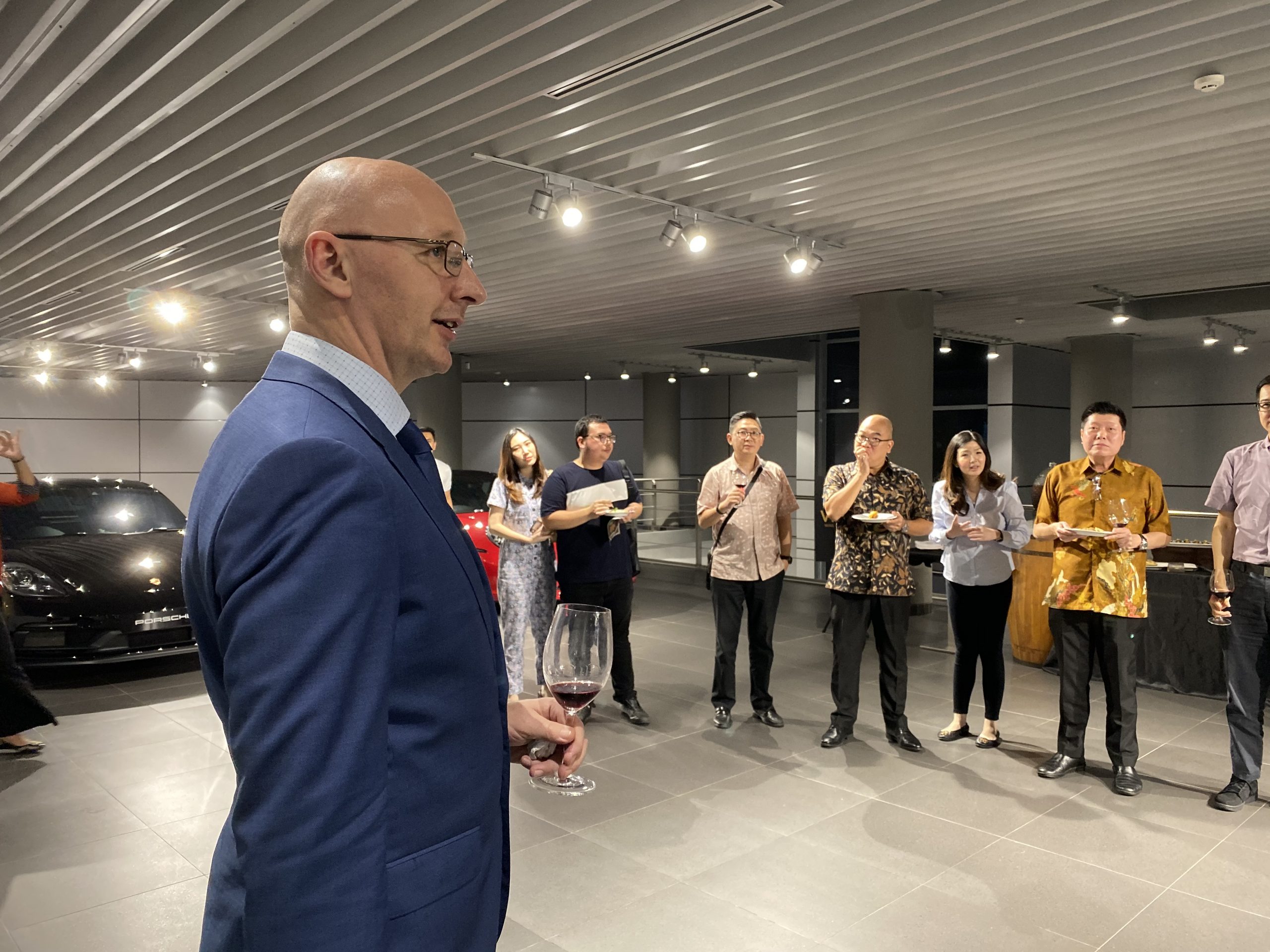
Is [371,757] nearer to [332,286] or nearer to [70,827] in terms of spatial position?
[332,286]

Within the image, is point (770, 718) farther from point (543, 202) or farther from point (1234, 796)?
point (543, 202)

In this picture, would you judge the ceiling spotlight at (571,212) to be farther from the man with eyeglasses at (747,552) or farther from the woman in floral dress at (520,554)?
the man with eyeglasses at (747,552)

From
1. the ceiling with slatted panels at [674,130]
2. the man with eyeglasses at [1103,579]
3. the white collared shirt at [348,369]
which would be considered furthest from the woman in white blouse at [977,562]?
the white collared shirt at [348,369]

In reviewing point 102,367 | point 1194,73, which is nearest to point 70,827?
point 1194,73

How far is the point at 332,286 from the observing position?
107cm

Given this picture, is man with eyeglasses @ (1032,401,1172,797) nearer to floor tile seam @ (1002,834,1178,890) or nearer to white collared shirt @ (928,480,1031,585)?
white collared shirt @ (928,480,1031,585)

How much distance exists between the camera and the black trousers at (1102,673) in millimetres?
4422

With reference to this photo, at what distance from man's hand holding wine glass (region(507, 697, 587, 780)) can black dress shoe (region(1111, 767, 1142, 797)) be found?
3.95m

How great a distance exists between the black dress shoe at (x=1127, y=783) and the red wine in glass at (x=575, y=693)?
12.5 feet

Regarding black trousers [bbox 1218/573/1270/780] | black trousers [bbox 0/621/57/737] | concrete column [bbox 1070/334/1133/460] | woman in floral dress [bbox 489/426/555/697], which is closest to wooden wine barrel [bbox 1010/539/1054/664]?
black trousers [bbox 1218/573/1270/780]

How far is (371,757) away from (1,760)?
5.30 m

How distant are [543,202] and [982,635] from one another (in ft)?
11.4

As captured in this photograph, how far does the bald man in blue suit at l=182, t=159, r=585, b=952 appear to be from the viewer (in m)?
0.86

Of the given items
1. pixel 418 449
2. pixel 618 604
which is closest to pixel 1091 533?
pixel 618 604
